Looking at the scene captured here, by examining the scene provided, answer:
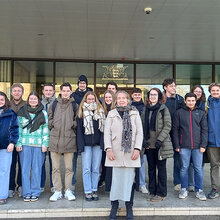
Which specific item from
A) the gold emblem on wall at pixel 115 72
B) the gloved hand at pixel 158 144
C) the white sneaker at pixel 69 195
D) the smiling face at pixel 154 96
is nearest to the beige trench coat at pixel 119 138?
the gloved hand at pixel 158 144

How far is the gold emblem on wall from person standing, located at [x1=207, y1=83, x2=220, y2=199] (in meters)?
8.97

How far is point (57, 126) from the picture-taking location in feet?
14.9

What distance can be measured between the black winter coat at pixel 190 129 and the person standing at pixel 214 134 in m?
0.17

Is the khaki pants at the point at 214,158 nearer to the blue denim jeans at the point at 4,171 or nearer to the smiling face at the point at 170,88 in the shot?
the smiling face at the point at 170,88

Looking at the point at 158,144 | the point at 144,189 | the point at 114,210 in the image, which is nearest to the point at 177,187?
the point at 144,189

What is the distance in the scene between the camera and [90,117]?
4543mm

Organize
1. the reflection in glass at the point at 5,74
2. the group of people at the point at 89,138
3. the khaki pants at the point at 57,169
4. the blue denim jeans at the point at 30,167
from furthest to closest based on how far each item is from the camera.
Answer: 1. the reflection in glass at the point at 5,74
2. the khaki pants at the point at 57,169
3. the blue denim jeans at the point at 30,167
4. the group of people at the point at 89,138

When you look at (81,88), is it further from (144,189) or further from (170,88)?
(144,189)

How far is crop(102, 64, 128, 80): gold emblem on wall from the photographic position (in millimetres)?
13609

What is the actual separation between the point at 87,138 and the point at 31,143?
0.93m

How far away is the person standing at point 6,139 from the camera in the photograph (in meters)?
4.34

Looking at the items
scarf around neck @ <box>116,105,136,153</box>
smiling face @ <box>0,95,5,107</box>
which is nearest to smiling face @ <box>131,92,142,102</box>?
scarf around neck @ <box>116,105,136,153</box>

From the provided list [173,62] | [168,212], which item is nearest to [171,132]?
[168,212]

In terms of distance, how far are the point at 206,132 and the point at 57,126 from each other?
2.53 m
